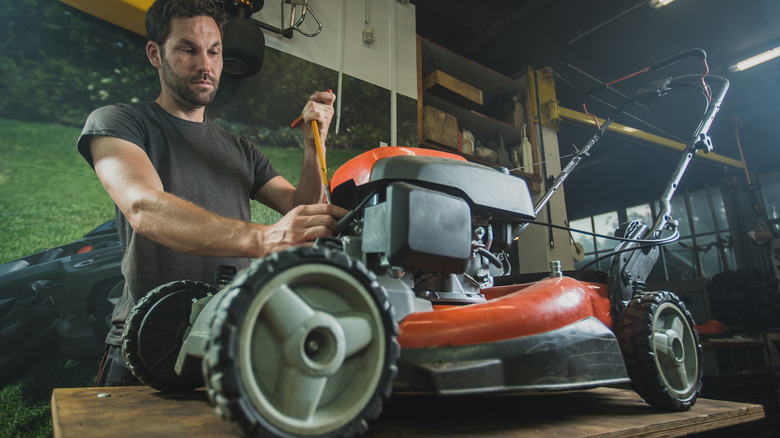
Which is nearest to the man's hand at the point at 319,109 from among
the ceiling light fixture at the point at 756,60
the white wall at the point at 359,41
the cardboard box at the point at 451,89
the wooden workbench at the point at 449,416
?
the wooden workbench at the point at 449,416

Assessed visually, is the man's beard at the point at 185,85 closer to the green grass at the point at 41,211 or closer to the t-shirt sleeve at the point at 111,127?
the t-shirt sleeve at the point at 111,127

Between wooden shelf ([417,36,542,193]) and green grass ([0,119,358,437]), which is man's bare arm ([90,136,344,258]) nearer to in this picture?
green grass ([0,119,358,437])

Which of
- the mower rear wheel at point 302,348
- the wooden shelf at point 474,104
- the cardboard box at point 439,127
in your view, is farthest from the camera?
the wooden shelf at point 474,104

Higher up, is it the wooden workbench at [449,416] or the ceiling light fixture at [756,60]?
the ceiling light fixture at [756,60]

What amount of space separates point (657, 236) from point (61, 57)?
2553 mm

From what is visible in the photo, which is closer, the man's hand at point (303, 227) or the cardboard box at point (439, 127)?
the man's hand at point (303, 227)

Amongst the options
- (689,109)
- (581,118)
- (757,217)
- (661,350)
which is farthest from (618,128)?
(661,350)

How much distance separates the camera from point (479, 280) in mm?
1162

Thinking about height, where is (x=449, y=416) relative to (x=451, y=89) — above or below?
below

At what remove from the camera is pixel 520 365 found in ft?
2.53

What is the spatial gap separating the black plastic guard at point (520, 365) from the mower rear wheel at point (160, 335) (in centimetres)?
63

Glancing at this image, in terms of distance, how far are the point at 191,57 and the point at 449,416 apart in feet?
4.82

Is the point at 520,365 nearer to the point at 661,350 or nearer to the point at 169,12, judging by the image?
the point at 661,350

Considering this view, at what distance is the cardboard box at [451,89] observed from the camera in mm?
3520
